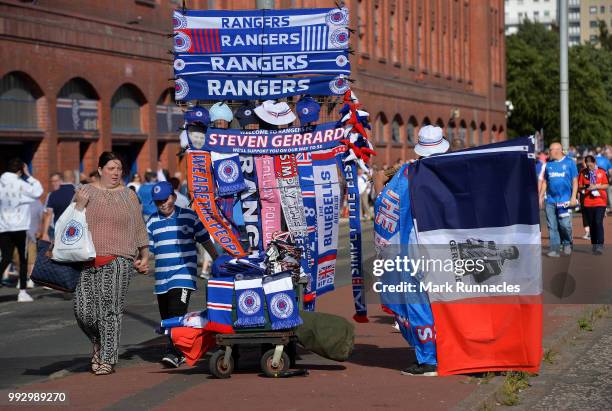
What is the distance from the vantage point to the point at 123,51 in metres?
34.4

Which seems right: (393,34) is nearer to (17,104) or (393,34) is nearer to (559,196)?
(17,104)

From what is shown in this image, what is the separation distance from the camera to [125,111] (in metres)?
35.2

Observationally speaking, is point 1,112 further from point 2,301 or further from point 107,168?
point 107,168

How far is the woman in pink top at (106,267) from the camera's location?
33.9 feet

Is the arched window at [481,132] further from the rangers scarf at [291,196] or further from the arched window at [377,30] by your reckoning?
the rangers scarf at [291,196]

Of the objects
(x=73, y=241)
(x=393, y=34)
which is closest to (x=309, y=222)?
(x=73, y=241)

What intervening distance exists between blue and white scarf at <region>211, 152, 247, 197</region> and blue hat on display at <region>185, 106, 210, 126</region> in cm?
35

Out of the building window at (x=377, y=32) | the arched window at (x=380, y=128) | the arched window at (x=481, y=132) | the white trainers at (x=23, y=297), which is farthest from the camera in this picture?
the arched window at (x=481, y=132)

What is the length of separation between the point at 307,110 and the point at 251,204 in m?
0.93

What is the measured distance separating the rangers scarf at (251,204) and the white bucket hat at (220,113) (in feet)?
1.36

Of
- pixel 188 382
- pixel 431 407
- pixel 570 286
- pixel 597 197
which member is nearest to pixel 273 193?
pixel 188 382

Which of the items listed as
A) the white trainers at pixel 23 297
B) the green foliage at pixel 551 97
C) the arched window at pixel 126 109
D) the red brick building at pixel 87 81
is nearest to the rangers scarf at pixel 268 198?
the white trainers at pixel 23 297

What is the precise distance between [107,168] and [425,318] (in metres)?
2.94

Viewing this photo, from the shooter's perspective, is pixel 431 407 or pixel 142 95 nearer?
pixel 431 407
